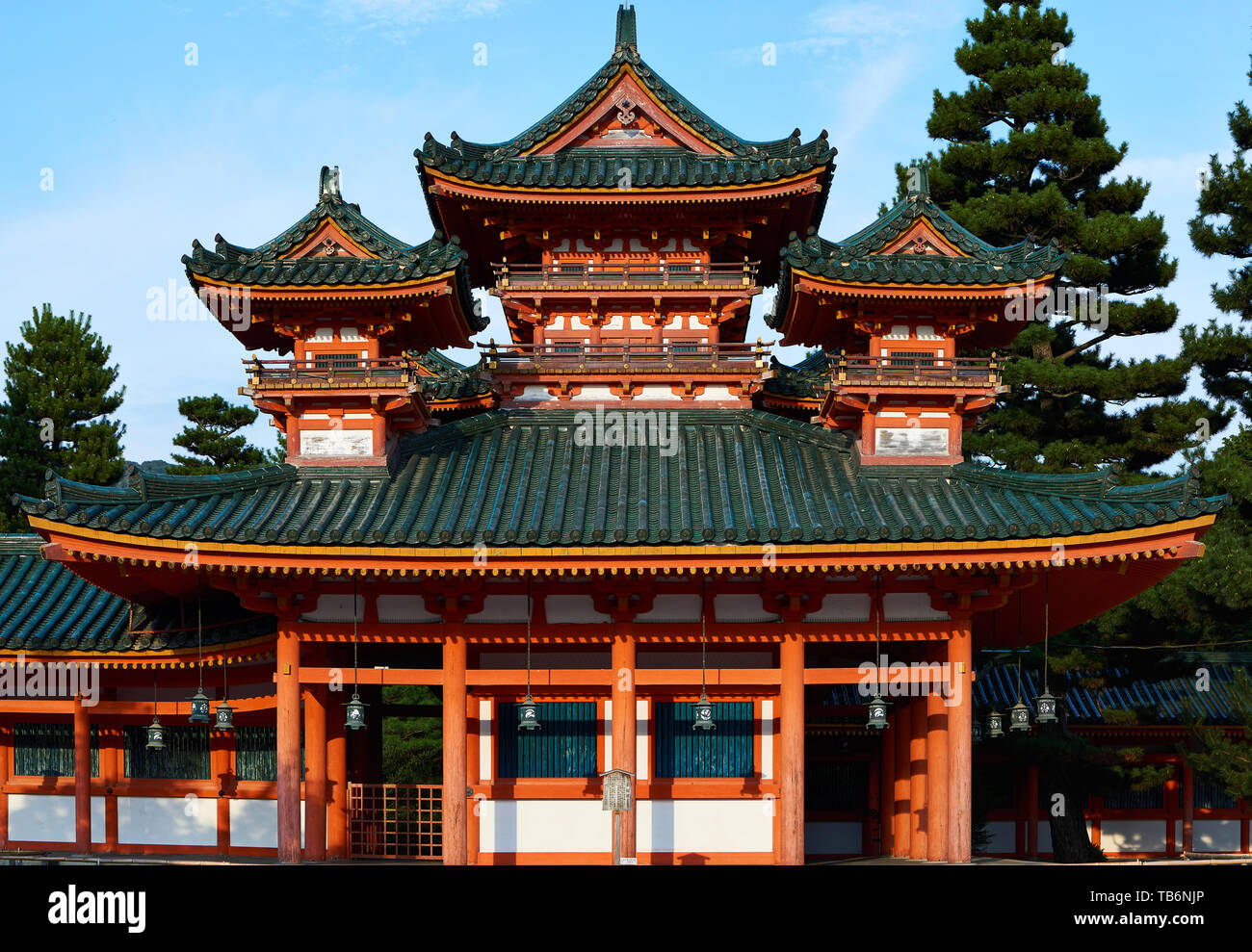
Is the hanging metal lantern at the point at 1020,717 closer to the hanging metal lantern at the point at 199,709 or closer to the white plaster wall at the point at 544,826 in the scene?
the white plaster wall at the point at 544,826

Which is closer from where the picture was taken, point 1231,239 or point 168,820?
point 168,820

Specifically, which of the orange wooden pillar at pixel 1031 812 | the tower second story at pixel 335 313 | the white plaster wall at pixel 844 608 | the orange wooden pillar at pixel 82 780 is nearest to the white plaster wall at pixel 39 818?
the orange wooden pillar at pixel 82 780

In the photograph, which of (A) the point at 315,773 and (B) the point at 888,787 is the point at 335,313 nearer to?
(A) the point at 315,773

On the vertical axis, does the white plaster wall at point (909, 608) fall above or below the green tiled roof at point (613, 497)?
below

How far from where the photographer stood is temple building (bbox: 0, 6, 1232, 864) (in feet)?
53.6

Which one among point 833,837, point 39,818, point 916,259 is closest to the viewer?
point 916,259

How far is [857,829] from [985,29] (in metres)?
25.5

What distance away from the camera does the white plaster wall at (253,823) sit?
1958cm

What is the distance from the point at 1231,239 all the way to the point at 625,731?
2125 cm

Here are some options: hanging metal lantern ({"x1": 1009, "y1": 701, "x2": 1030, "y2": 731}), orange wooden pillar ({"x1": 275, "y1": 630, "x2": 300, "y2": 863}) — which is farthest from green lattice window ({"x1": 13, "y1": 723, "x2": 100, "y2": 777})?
hanging metal lantern ({"x1": 1009, "y1": 701, "x2": 1030, "y2": 731})

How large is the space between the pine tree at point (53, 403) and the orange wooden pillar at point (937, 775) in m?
31.4

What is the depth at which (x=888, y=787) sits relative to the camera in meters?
20.6

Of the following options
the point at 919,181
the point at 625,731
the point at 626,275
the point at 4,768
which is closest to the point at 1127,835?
the point at 625,731

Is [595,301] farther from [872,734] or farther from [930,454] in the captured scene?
[872,734]
